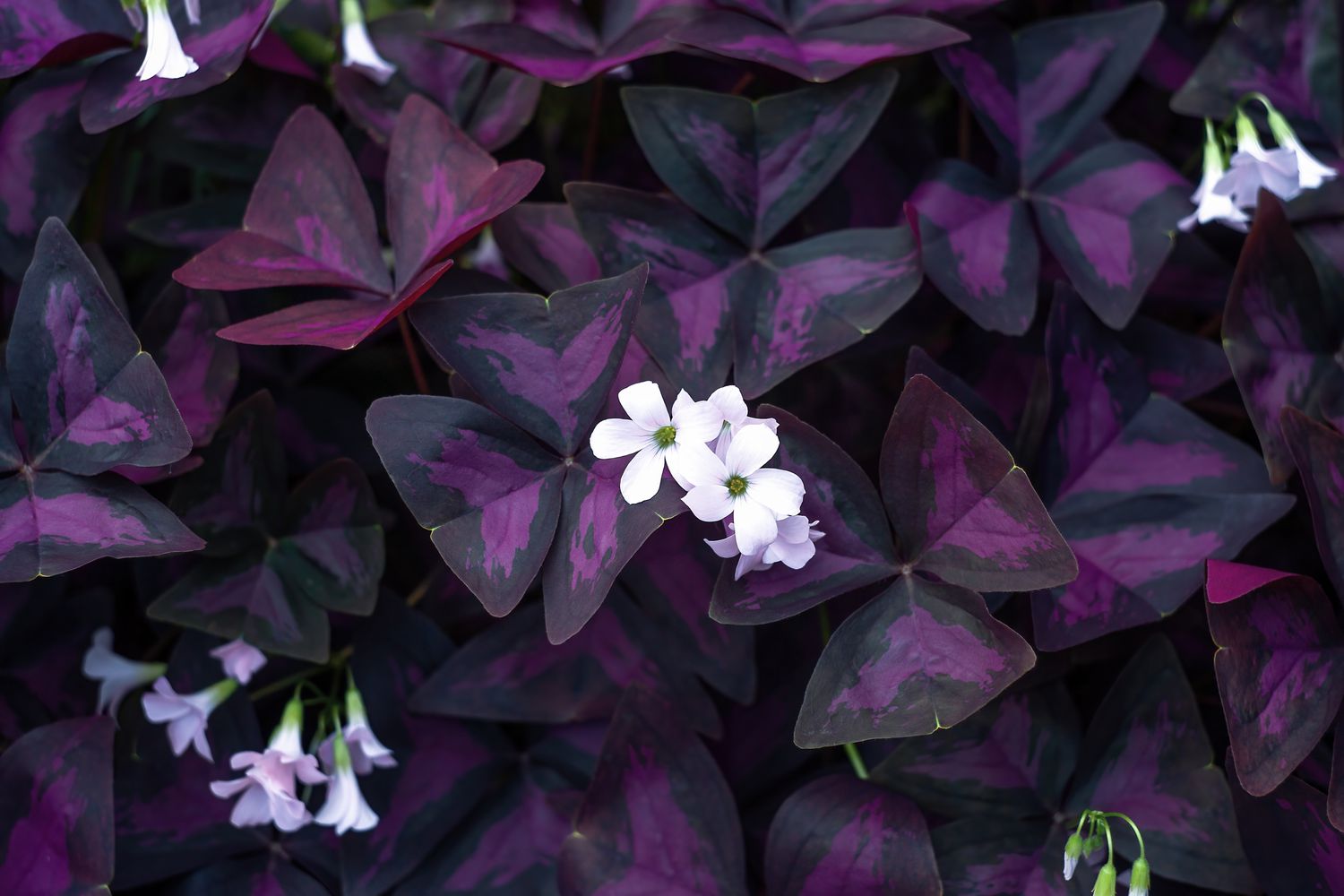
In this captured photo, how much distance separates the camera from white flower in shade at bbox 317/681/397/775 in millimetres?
→ 936

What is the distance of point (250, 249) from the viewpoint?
3.15ft

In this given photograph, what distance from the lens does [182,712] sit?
95 centimetres

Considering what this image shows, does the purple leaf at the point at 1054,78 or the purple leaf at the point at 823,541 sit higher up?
the purple leaf at the point at 1054,78

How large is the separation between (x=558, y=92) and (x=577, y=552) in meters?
0.76

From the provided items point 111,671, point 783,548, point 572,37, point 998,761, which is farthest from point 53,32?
point 998,761

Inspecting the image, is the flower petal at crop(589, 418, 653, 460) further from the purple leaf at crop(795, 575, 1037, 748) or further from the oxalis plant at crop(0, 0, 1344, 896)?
the purple leaf at crop(795, 575, 1037, 748)

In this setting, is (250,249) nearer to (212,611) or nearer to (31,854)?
(212,611)

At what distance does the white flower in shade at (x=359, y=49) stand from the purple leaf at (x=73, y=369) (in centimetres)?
38

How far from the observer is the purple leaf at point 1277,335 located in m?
0.93

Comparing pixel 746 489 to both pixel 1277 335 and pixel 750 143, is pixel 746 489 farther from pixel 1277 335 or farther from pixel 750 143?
pixel 1277 335

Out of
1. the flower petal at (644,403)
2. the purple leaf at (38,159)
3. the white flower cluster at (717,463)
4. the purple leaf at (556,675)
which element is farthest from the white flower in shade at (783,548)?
the purple leaf at (38,159)

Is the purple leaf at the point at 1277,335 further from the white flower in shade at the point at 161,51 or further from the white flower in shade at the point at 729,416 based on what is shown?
the white flower in shade at the point at 161,51

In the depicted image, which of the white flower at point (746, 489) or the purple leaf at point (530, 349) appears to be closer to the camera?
the white flower at point (746, 489)

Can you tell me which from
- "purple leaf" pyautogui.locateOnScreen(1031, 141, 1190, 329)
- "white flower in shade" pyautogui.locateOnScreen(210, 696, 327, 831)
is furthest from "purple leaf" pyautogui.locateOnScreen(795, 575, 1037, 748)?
"white flower in shade" pyautogui.locateOnScreen(210, 696, 327, 831)
